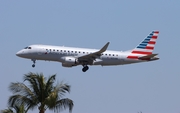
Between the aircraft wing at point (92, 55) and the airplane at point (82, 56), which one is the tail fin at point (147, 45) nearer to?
the airplane at point (82, 56)

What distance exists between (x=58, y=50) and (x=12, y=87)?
3846 cm

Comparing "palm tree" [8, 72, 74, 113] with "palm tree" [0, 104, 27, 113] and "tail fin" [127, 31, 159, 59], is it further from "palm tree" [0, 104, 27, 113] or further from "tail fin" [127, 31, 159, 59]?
"tail fin" [127, 31, 159, 59]

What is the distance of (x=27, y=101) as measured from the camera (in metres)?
39.2

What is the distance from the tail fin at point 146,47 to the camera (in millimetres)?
84681

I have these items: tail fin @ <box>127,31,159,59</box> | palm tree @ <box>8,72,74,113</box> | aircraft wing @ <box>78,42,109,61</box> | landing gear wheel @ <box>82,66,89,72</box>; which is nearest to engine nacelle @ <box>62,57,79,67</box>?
aircraft wing @ <box>78,42,109,61</box>

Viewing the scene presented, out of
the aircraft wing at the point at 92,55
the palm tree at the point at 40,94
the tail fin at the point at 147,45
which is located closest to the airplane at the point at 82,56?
the aircraft wing at the point at 92,55

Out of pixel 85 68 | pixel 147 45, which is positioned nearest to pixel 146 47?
pixel 147 45

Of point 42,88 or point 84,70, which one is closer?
point 42,88

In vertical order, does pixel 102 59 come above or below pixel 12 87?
above

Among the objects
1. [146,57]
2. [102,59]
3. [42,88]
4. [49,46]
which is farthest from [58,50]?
[42,88]

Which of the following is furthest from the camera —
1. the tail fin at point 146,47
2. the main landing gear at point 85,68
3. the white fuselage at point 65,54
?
the tail fin at point 146,47

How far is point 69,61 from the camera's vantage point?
7725 centimetres

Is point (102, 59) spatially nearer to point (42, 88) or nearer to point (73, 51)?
point (73, 51)

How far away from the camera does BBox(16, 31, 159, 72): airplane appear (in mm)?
77125
